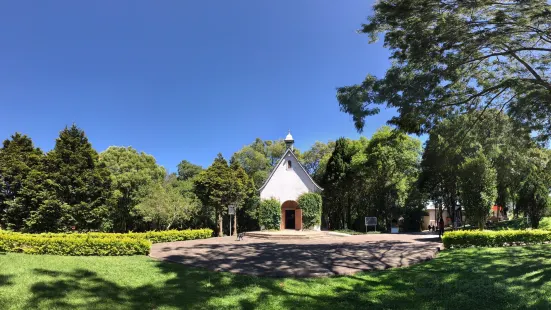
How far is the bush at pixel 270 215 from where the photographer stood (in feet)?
88.0

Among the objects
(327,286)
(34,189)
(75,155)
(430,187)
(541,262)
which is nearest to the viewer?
(327,286)

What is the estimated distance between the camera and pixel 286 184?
27.8 meters

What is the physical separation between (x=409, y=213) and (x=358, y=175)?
23.9ft

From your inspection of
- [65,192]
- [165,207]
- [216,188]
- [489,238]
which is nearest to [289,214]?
[216,188]

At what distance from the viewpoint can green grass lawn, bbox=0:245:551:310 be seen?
243 inches

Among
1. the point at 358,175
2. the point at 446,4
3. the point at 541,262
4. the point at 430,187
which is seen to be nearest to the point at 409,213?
the point at 430,187

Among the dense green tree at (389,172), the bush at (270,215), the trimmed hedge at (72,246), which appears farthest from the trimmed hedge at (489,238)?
the bush at (270,215)

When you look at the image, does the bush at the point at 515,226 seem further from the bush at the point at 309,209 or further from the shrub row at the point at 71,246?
the shrub row at the point at 71,246

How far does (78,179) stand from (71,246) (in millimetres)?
10221

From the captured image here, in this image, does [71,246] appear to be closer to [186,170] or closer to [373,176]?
[373,176]

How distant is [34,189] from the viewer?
19469mm

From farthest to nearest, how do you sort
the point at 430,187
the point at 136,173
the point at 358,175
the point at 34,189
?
the point at 358,175 → the point at 430,187 → the point at 136,173 → the point at 34,189

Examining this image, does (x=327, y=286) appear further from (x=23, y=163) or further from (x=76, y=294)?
(x=23, y=163)

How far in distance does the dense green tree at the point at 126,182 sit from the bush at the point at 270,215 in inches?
376
